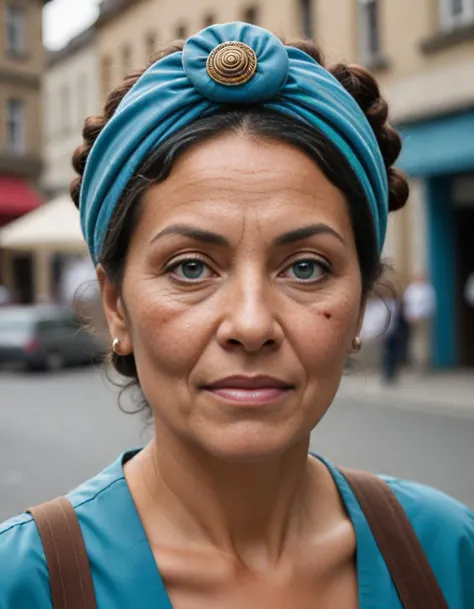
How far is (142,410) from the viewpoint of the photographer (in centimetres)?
210

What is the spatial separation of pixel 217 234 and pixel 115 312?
1.04 feet

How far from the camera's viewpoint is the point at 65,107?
37.6 meters

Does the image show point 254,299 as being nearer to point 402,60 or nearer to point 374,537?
point 374,537

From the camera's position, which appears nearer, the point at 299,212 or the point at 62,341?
the point at 299,212

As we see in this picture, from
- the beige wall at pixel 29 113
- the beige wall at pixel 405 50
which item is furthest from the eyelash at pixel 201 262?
the beige wall at pixel 29 113

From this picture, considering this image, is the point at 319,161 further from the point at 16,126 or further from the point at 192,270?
the point at 16,126

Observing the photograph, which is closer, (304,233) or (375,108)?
(304,233)

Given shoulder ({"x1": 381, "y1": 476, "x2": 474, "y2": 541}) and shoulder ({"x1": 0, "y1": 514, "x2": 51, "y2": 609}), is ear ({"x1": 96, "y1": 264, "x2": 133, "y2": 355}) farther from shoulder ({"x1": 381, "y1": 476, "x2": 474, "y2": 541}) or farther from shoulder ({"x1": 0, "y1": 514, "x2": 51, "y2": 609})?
shoulder ({"x1": 381, "y1": 476, "x2": 474, "y2": 541})

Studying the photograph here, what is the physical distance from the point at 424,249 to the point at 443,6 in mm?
4116

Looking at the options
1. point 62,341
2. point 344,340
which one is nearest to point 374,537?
point 344,340

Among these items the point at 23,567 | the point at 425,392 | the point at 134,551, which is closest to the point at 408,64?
the point at 425,392

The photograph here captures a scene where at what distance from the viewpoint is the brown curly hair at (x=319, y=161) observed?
5.28ft

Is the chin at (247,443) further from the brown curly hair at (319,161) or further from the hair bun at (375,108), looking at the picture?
the hair bun at (375,108)

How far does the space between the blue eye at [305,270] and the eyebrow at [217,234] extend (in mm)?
41
